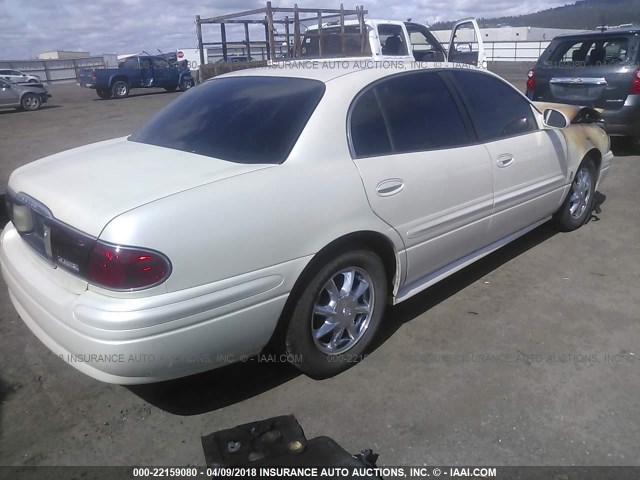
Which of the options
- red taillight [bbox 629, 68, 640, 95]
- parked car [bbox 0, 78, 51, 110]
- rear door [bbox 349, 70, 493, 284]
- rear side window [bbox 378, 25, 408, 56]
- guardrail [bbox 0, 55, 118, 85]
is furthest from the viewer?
guardrail [bbox 0, 55, 118, 85]

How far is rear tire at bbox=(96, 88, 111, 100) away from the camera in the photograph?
23328 mm

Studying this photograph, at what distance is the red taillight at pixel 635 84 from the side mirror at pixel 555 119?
4144mm

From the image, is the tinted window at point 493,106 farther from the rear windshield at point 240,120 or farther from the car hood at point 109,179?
the car hood at point 109,179

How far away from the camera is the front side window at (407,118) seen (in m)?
2.97

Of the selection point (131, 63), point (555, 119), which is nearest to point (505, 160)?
point (555, 119)

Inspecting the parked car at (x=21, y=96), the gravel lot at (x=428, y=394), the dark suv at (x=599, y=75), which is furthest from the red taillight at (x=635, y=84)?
the parked car at (x=21, y=96)

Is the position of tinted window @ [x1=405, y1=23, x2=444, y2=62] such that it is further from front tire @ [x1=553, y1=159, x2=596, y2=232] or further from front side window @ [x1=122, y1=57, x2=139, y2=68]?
front side window @ [x1=122, y1=57, x2=139, y2=68]

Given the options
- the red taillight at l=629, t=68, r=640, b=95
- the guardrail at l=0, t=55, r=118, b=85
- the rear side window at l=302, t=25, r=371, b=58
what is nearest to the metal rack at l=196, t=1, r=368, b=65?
the rear side window at l=302, t=25, r=371, b=58

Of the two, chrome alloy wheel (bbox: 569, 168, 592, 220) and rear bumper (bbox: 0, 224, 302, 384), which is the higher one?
rear bumper (bbox: 0, 224, 302, 384)

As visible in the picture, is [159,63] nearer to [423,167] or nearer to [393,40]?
[393,40]

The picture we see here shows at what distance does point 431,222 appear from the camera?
321cm

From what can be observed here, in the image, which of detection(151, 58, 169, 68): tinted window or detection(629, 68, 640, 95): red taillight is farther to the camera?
detection(151, 58, 169, 68): tinted window

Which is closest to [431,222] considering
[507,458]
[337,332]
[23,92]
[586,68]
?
[337,332]

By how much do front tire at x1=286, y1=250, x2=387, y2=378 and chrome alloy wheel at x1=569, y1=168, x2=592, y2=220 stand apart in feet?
8.76
